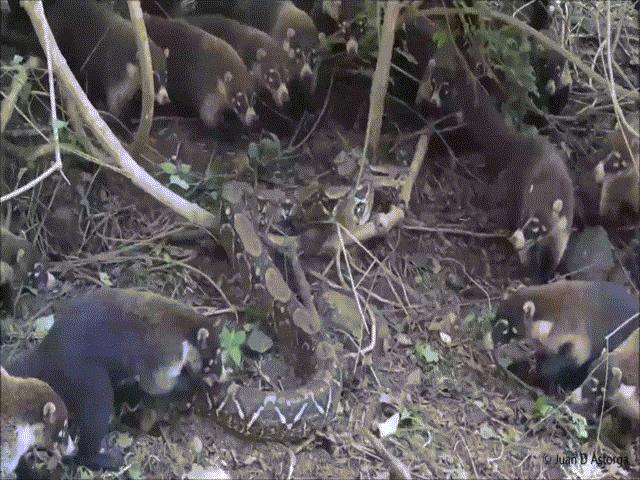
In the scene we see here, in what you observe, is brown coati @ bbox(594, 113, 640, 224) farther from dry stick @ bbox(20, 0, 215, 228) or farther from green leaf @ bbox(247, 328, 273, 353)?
dry stick @ bbox(20, 0, 215, 228)

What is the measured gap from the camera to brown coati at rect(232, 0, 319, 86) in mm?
1281

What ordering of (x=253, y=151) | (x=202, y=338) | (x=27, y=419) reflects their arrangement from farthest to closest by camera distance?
(x=253, y=151)
(x=202, y=338)
(x=27, y=419)

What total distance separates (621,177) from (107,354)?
0.84 m

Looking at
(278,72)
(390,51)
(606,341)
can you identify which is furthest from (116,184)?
(606,341)

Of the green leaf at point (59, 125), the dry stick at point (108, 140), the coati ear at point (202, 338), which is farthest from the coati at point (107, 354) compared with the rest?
the green leaf at point (59, 125)

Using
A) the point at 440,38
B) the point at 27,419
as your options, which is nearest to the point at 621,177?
the point at 440,38

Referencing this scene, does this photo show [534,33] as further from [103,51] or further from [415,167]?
[103,51]

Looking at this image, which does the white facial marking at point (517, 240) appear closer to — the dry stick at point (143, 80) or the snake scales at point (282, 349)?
the snake scales at point (282, 349)

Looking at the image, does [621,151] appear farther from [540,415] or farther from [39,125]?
[39,125]

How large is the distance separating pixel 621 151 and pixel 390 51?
402mm

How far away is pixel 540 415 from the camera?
1.23 metres

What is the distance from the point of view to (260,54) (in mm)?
1292

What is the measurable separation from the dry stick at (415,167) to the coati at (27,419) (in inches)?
26.0

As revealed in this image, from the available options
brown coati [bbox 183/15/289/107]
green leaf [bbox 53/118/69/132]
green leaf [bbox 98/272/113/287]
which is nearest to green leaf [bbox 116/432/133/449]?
green leaf [bbox 98/272/113/287]
